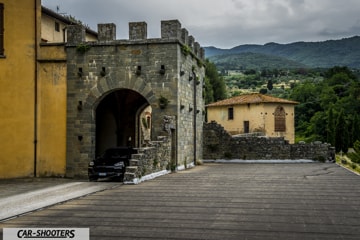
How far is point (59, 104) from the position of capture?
63.0 ft

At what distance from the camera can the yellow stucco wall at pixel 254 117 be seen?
44.5m

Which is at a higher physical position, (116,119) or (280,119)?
(280,119)

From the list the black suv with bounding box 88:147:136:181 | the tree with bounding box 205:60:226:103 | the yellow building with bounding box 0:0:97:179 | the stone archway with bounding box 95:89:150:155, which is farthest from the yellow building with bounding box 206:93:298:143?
the black suv with bounding box 88:147:136:181

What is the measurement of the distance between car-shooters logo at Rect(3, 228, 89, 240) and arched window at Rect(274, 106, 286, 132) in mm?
39182

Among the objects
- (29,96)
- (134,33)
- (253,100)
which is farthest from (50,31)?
(253,100)

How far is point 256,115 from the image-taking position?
44594mm

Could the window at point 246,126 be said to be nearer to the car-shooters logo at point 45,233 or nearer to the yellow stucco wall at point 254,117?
the yellow stucco wall at point 254,117

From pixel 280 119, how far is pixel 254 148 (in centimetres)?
1987

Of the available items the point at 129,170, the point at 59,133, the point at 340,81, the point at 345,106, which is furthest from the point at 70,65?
the point at 340,81

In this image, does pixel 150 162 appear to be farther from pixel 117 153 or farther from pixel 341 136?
pixel 341 136

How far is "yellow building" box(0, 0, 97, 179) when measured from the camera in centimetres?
1802

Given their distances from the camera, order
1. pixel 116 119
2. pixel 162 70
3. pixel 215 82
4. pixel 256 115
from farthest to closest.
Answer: pixel 215 82 → pixel 256 115 → pixel 116 119 → pixel 162 70

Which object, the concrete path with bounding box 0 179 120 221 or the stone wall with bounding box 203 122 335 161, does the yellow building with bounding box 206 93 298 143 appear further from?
the concrete path with bounding box 0 179 120 221

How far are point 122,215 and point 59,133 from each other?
35.4ft
